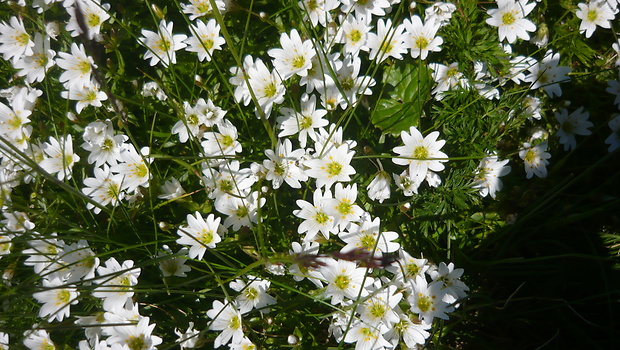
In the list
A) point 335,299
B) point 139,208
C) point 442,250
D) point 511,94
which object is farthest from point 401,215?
point 139,208

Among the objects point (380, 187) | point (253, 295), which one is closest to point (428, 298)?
point (380, 187)

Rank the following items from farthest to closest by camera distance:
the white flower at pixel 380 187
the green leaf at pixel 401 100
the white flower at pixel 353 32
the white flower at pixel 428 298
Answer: the green leaf at pixel 401 100, the white flower at pixel 353 32, the white flower at pixel 380 187, the white flower at pixel 428 298

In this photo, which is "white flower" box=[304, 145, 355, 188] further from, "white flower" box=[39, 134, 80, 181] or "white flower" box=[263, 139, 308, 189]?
"white flower" box=[39, 134, 80, 181]

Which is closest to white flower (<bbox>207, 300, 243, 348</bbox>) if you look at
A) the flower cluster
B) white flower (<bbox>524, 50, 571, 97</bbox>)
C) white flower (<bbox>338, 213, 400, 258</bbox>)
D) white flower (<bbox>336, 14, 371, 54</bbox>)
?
the flower cluster

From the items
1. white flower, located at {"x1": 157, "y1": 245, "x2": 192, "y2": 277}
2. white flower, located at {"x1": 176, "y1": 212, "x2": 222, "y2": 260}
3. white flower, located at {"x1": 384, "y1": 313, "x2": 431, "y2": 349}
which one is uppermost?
white flower, located at {"x1": 176, "y1": 212, "x2": 222, "y2": 260}

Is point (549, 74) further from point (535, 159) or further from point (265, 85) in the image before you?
point (265, 85)

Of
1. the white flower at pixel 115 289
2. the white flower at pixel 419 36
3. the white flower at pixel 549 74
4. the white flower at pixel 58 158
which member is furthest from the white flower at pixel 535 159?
the white flower at pixel 58 158

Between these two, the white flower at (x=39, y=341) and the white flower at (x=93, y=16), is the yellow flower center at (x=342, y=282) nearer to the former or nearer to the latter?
the white flower at (x=39, y=341)

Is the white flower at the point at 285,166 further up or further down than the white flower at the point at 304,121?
further down
